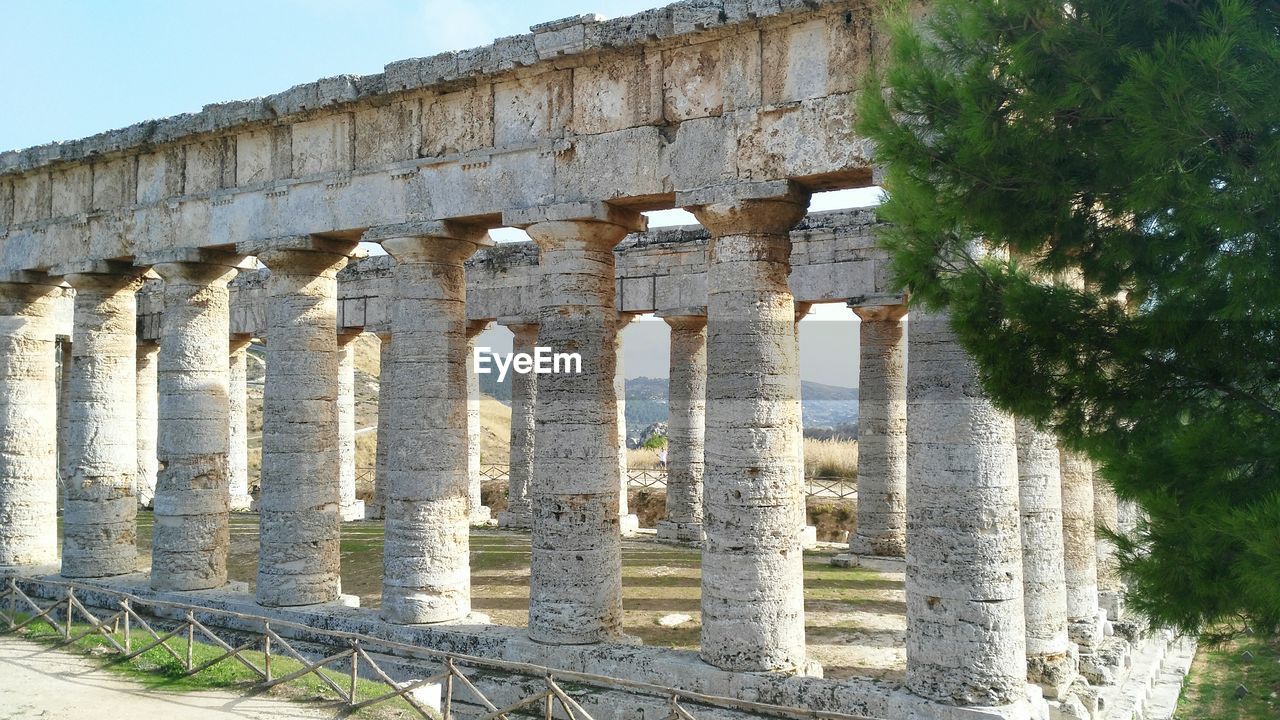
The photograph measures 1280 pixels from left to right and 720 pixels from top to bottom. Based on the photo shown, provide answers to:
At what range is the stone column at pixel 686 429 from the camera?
21016 millimetres

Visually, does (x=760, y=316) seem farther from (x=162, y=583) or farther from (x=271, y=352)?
(x=162, y=583)

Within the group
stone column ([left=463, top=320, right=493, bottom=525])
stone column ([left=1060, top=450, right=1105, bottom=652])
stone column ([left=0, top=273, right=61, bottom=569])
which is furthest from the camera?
stone column ([left=463, top=320, right=493, bottom=525])

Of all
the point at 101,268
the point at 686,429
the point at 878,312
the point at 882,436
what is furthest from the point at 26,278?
the point at 882,436

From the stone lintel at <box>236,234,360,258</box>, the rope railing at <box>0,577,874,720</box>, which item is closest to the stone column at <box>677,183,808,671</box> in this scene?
the rope railing at <box>0,577,874,720</box>

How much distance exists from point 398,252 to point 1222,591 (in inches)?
394

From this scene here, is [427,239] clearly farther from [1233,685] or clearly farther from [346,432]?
[346,432]

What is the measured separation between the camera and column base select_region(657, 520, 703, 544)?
69.4 ft

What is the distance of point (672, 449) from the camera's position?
21.5 m

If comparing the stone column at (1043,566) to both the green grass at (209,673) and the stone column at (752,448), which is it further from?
the green grass at (209,673)

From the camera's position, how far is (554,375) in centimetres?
1162

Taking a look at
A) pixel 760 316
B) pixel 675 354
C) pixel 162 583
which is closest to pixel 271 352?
pixel 162 583

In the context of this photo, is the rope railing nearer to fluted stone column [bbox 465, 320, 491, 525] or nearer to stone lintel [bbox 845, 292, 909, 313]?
stone lintel [bbox 845, 292, 909, 313]

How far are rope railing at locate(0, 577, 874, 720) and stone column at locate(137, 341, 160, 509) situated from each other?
1300 centimetres

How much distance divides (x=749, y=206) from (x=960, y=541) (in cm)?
390
